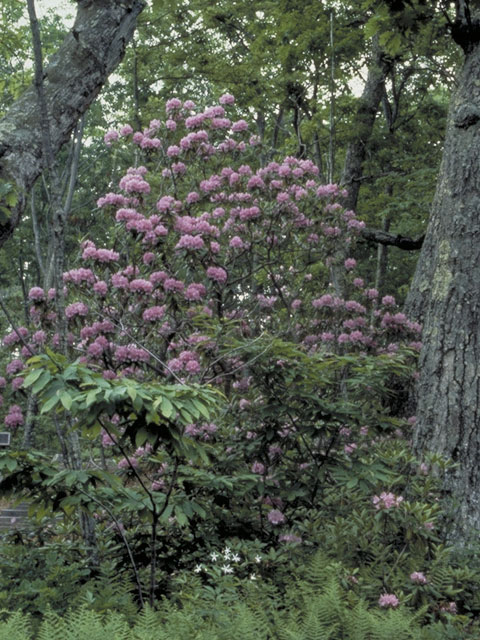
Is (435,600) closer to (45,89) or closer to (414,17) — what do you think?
(45,89)

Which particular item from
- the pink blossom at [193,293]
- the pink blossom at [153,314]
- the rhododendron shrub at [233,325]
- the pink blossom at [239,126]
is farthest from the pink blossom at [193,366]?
the pink blossom at [239,126]

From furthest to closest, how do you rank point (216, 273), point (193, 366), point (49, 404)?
point (216, 273) → point (193, 366) → point (49, 404)

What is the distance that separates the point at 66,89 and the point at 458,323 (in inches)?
120

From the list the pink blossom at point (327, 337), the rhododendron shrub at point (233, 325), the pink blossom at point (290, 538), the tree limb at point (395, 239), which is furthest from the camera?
the tree limb at point (395, 239)

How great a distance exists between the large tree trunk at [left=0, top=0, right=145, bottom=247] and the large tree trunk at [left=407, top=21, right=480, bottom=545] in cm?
267

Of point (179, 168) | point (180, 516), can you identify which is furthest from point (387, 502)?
point (179, 168)

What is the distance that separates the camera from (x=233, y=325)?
5469 millimetres

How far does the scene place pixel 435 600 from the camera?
3.38 metres

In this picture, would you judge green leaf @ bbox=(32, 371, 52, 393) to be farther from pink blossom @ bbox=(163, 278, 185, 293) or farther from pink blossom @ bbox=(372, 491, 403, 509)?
pink blossom @ bbox=(163, 278, 185, 293)

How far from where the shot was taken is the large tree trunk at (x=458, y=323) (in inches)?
181

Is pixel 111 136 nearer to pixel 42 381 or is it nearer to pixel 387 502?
pixel 42 381

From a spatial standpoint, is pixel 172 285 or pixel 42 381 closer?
pixel 42 381

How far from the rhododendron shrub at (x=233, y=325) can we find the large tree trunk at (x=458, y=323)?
14.1 inches

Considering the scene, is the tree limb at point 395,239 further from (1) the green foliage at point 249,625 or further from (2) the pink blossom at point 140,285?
(1) the green foliage at point 249,625
